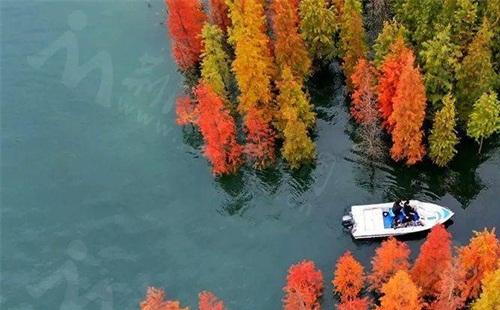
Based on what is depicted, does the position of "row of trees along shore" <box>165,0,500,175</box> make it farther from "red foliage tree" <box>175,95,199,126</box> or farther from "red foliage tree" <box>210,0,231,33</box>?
"red foliage tree" <box>210,0,231,33</box>

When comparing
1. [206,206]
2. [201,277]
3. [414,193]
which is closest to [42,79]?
[206,206]

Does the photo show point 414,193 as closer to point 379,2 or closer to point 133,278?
point 379,2

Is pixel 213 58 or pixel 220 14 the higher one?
pixel 220 14

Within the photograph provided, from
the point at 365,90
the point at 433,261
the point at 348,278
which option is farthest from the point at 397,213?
the point at 365,90

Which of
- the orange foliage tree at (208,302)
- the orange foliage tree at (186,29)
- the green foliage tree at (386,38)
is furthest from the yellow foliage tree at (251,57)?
the orange foliage tree at (208,302)

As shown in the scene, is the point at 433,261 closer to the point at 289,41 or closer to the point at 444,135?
the point at 444,135

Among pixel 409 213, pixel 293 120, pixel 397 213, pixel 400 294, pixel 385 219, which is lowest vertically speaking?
pixel 400 294
